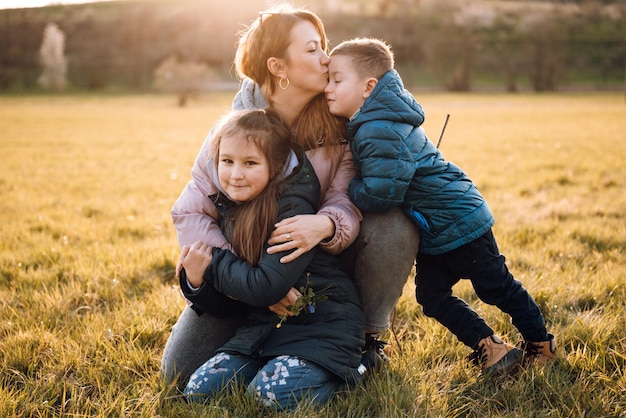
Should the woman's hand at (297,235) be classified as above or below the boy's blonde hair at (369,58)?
below

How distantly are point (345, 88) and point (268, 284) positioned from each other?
119 cm

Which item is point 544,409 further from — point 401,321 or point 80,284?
point 80,284

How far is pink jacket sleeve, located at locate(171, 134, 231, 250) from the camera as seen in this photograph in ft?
9.71

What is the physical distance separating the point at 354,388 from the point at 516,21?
Answer: 310 feet

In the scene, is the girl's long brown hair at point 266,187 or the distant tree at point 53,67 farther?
the distant tree at point 53,67

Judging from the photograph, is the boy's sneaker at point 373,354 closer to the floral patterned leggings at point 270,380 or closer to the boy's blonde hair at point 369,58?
the floral patterned leggings at point 270,380

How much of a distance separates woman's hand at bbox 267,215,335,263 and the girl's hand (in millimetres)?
316

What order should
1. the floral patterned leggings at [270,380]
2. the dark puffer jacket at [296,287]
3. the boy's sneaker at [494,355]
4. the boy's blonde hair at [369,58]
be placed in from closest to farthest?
the floral patterned leggings at [270,380]
the dark puffer jacket at [296,287]
the boy's sneaker at [494,355]
the boy's blonde hair at [369,58]

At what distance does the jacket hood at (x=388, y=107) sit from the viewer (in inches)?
114

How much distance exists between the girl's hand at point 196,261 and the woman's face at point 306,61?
1133 millimetres

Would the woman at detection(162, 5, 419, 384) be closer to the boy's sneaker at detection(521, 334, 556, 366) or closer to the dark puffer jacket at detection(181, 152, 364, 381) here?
the dark puffer jacket at detection(181, 152, 364, 381)

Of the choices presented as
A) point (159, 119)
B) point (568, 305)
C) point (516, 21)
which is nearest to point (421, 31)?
point (516, 21)

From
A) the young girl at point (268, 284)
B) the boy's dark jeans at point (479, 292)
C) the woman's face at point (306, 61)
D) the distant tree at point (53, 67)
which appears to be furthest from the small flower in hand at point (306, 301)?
the distant tree at point (53, 67)

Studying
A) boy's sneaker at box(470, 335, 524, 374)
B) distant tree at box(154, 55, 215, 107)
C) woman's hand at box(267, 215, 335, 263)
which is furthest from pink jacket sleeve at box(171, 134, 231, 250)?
distant tree at box(154, 55, 215, 107)
